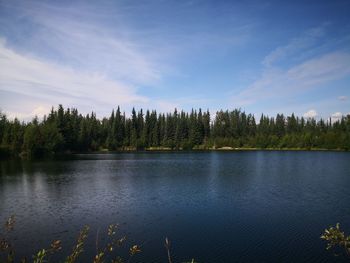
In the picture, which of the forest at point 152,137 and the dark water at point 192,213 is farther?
the forest at point 152,137

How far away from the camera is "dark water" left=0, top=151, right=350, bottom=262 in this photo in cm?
2246

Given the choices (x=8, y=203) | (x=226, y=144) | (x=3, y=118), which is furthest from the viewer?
(x=226, y=144)

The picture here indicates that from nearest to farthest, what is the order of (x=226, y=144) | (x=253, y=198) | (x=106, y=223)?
(x=106, y=223) → (x=253, y=198) → (x=226, y=144)

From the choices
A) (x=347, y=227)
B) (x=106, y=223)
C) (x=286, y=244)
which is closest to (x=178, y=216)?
(x=106, y=223)

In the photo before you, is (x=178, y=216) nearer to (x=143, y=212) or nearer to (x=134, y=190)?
(x=143, y=212)

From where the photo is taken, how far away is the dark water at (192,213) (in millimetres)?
22461

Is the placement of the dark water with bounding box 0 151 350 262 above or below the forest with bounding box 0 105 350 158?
below

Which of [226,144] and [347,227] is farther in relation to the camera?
[226,144]

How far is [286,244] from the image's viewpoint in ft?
76.3

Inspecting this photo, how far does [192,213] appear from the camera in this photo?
32.2 metres

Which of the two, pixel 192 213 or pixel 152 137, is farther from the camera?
pixel 152 137

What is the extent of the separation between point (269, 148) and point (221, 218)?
169m

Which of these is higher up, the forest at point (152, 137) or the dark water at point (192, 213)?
the forest at point (152, 137)

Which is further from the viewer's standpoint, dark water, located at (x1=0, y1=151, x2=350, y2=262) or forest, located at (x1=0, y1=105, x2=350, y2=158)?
forest, located at (x1=0, y1=105, x2=350, y2=158)
